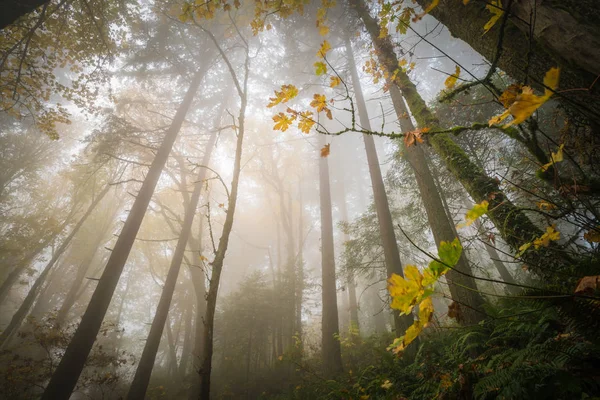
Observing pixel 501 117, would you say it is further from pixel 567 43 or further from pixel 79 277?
pixel 79 277

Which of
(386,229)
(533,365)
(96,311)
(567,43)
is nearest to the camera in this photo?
(567,43)

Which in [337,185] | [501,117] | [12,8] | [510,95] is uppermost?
[337,185]

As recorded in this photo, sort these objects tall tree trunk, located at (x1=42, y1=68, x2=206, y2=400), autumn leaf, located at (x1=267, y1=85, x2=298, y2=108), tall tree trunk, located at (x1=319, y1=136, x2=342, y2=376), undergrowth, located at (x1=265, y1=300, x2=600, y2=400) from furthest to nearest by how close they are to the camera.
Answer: tall tree trunk, located at (x1=319, y1=136, x2=342, y2=376) < tall tree trunk, located at (x1=42, y1=68, x2=206, y2=400) < autumn leaf, located at (x1=267, y1=85, x2=298, y2=108) < undergrowth, located at (x1=265, y1=300, x2=600, y2=400)

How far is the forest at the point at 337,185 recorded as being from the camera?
1.20m

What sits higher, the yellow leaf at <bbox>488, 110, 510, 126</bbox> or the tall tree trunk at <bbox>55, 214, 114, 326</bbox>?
the tall tree trunk at <bbox>55, 214, 114, 326</bbox>

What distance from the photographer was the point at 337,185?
72.5 ft

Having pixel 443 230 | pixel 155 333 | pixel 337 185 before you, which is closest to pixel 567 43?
pixel 443 230

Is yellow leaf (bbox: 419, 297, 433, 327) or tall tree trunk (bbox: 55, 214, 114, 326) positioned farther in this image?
tall tree trunk (bbox: 55, 214, 114, 326)

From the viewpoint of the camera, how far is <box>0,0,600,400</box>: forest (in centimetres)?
120

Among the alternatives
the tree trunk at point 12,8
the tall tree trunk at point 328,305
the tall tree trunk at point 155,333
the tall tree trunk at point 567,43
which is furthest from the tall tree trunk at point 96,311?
the tall tree trunk at point 567,43

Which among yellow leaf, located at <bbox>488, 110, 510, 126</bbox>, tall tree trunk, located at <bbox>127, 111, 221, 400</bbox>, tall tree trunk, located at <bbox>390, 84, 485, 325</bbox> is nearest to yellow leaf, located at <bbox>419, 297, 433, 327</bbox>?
yellow leaf, located at <bbox>488, 110, 510, 126</bbox>

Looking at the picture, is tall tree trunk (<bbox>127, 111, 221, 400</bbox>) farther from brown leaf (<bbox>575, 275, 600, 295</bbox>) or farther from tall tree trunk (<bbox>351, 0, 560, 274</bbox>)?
brown leaf (<bbox>575, 275, 600, 295</bbox>)

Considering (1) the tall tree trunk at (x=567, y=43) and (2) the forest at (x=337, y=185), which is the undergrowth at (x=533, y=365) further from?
(1) the tall tree trunk at (x=567, y=43)

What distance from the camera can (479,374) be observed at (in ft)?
6.09
